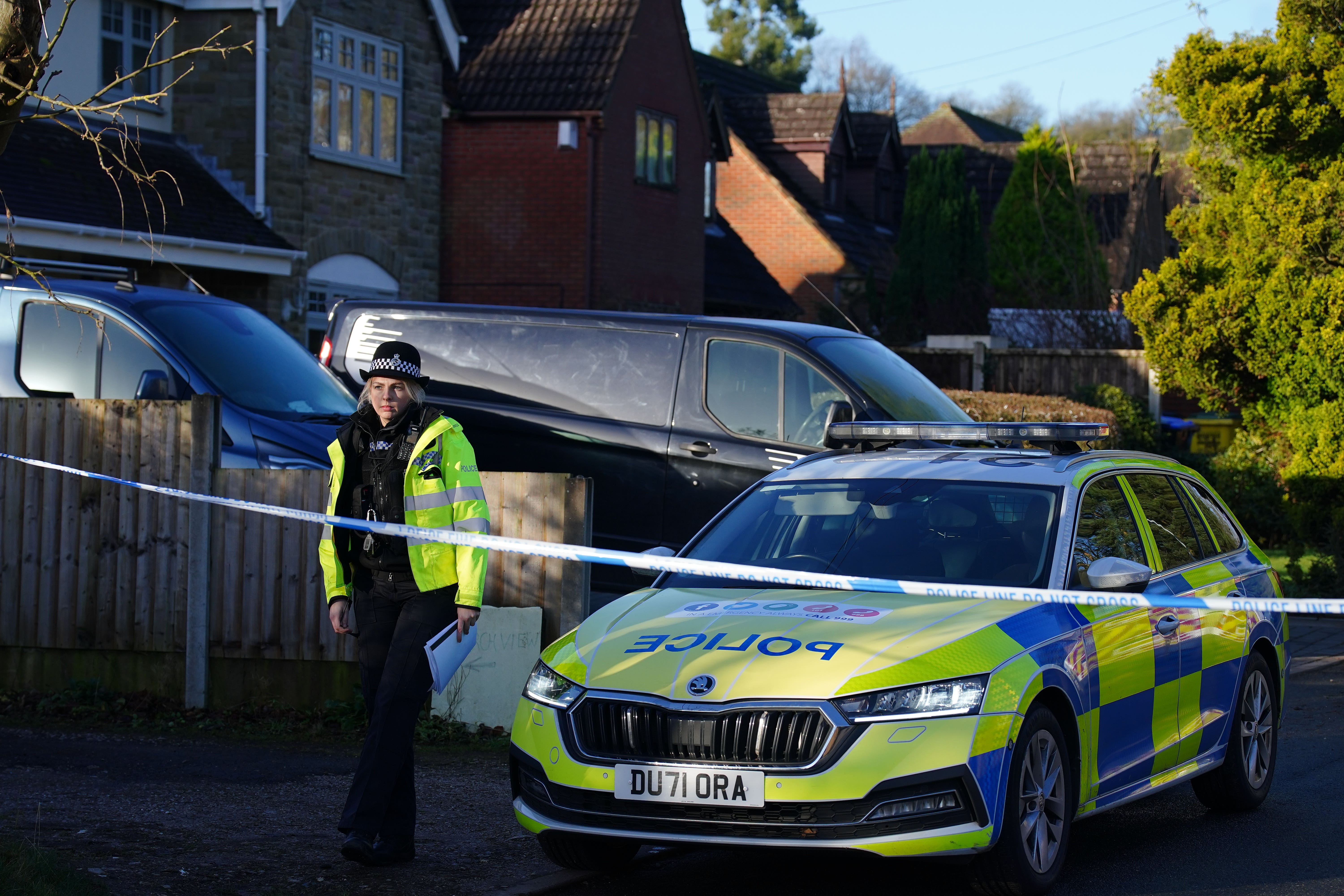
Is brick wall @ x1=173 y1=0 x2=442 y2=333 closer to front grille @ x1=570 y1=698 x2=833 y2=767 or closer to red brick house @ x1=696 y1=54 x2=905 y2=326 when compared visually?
red brick house @ x1=696 y1=54 x2=905 y2=326

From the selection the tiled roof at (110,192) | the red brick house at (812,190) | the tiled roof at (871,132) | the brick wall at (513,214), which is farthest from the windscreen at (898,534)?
the tiled roof at (871,132)

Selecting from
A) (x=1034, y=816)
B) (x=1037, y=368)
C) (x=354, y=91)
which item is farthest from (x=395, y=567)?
(x=354, y=91)

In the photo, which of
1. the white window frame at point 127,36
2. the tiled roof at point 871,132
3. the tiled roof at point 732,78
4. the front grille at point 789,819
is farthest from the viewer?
the tiled roof at point 732,78

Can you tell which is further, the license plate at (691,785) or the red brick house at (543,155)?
the red brick house at (543,155)

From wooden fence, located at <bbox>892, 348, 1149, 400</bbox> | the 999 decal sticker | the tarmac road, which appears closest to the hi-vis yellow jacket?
the 999 decal sticker

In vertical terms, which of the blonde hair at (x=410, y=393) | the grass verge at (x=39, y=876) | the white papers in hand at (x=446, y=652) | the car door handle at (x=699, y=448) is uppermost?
the blonde hair at (x=410, y=393)

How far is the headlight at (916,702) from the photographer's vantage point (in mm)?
5387

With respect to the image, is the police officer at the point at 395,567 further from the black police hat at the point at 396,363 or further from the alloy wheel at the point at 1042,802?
the alloy wheel at the point at 1042,802

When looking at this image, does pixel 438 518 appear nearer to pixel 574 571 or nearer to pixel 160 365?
pixel 574 571

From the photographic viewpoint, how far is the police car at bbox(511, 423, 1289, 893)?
536cm

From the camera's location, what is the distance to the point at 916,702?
17.8 feet

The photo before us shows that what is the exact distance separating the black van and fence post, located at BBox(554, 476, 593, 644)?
205cm

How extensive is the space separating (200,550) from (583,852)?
12.7 feet

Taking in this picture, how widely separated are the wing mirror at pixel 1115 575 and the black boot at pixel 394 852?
2845 millimetres
